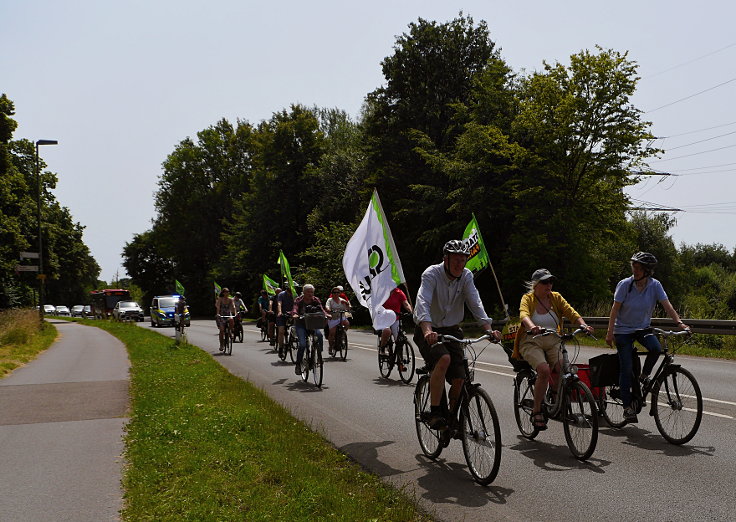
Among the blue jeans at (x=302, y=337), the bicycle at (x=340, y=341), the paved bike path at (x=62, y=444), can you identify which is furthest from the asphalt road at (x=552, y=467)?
the bicycle at (x=340, y=341)

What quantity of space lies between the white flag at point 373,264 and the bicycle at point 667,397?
2628mm

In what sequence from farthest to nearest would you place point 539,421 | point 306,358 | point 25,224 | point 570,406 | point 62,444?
point 25,224, point 306,358, point 62,444, point 539,421, point 570,406

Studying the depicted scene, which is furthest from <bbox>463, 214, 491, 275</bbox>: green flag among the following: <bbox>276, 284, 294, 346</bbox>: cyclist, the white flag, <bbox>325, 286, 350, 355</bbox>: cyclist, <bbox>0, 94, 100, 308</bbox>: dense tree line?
<bbox>0, 94, 100, 308</bbox>: dense tree line

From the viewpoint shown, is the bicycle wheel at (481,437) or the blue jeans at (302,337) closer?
the bicycle wheel at (481,437)

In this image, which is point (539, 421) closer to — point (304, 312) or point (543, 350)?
point (543, 350)

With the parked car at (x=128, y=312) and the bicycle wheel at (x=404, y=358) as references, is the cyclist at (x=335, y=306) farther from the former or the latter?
the parked car at (x=128, y=312)

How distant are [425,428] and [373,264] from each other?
274 cm

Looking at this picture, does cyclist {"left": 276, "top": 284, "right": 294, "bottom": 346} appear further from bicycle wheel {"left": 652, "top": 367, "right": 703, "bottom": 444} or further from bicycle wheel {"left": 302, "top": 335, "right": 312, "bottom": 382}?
bicycle wheel {"left": 652, "top": 367, "right": 703, "bottom": 444}

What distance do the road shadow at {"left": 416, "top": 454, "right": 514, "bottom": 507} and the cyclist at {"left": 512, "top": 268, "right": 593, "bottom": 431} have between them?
104 centimetres

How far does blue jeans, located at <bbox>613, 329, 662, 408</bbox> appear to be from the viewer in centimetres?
700

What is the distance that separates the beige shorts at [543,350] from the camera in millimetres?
6605

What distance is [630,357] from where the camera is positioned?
23.1 ft

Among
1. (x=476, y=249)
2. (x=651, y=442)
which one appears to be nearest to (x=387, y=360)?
(x=651, y=442)

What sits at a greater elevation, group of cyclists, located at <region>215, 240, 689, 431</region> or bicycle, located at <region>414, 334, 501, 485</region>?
group of cyclists, located at <region>215, 240, 689, 431</region>
